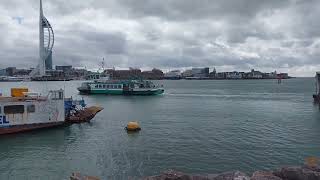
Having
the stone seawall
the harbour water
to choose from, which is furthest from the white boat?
the stone seawall

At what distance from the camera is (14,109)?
48.9m

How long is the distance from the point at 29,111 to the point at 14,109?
1977mm

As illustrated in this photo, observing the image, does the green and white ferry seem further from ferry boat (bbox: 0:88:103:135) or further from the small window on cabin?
the small window on cabin

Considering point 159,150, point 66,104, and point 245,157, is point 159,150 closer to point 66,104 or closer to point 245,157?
point 245,157

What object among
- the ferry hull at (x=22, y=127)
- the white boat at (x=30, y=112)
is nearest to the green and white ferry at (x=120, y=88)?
the white boat at (x=30, y=112)

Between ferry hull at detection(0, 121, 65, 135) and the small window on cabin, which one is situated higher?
the small window on cabin

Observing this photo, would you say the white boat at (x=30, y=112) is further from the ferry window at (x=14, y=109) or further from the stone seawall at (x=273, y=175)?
the stone seawall at (x=273, y=175)

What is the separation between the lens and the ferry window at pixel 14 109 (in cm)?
4831

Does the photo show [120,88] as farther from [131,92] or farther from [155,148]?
[155,148]


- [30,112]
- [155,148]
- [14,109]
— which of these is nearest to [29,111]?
[30,112]

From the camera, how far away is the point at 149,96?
13525cm

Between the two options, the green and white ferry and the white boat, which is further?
the green and white ferry

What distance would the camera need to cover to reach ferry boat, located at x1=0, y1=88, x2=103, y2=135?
4847 centimetres

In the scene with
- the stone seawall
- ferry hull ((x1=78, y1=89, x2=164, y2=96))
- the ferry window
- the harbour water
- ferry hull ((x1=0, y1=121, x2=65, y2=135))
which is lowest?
the harbour water
